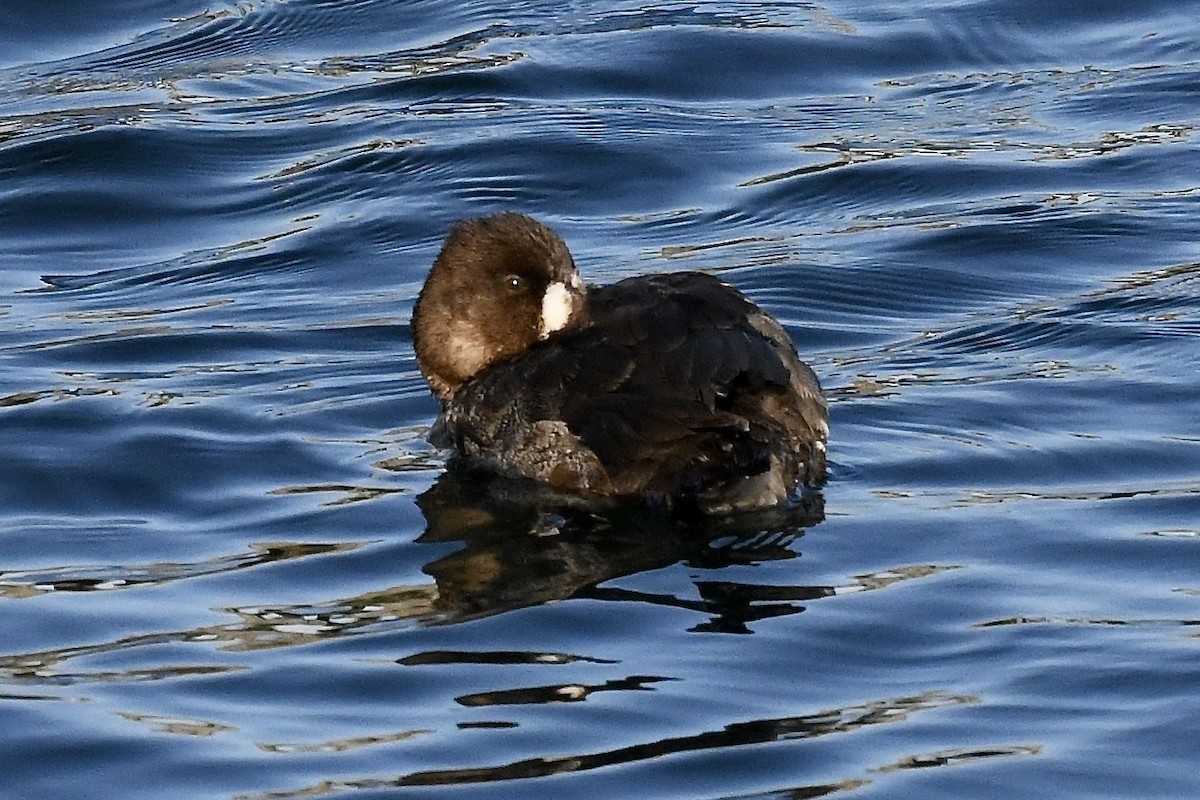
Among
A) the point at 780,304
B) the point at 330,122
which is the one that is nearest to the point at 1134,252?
the point at 780,304

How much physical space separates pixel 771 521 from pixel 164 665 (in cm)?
203

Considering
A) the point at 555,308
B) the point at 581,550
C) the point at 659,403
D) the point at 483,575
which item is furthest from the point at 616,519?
the point at 555,308

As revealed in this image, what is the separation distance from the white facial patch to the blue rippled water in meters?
0.65

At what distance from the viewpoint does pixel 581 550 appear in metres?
7.12

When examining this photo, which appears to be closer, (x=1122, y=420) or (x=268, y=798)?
(x=268, y=798)

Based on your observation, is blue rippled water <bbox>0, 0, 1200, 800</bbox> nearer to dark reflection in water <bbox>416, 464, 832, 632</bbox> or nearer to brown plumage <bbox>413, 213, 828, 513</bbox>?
dark reflection in water <bbox>416, 464, 832, 632</bbox>

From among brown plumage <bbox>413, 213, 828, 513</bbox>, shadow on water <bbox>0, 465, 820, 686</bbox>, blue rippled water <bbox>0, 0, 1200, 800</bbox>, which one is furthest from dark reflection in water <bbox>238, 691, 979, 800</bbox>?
brown plumage <bbox>413, 213, 828, 513</bbox>

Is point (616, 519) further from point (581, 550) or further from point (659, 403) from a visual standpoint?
point (659, 403)

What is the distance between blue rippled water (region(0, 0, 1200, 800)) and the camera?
572 centimetres

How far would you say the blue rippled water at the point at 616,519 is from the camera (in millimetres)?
5719

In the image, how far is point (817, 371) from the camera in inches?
363

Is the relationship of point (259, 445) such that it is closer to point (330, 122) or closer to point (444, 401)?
point (444, 401)

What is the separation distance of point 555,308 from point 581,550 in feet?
3.97

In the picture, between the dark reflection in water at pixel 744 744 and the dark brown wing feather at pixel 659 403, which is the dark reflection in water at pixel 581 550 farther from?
the dark reflection in water at pixel 744 744
